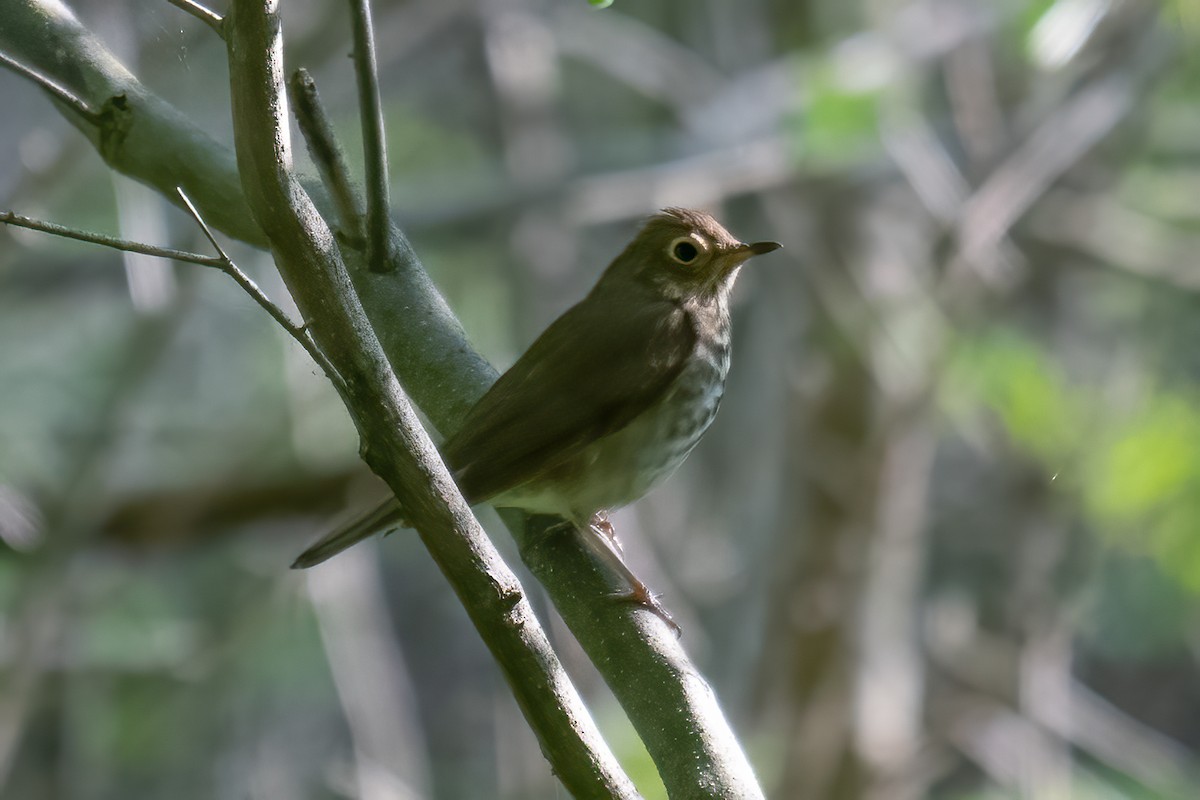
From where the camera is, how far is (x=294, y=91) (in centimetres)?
207

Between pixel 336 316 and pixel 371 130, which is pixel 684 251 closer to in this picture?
pixel 371 130

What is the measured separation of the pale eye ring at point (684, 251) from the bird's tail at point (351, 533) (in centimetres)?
123

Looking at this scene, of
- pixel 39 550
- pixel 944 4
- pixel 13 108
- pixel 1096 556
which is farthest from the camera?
pixel 944 4

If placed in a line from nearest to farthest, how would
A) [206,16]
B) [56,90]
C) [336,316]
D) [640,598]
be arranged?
[336,316] < [206,16] < [56,90] < [640,598]

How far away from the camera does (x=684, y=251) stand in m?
3.14

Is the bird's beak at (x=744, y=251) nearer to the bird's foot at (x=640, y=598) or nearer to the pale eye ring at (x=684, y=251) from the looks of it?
the pale eye ring at (x=684, y=251)

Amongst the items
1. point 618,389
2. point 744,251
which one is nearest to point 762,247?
point 744,251

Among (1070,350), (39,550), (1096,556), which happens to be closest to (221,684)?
(39,550)

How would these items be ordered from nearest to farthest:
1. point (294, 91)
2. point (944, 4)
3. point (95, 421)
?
point (294, 91) < point (95, 421) < point (944, 4)

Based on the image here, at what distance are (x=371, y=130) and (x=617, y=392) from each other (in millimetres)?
986

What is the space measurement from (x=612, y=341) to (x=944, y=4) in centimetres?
→ 317

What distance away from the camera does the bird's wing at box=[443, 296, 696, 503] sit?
2479 millimetres

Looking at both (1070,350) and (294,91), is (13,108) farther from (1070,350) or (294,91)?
(1070,350)

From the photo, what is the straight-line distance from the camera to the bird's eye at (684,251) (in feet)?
10.3
